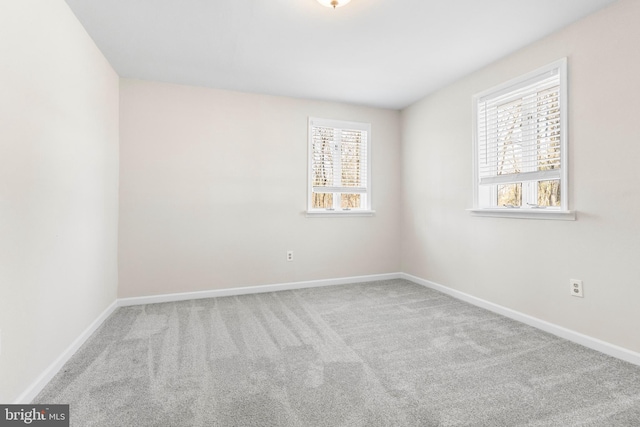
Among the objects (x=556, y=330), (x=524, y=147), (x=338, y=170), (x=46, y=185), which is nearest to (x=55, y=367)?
(x=46, y=185)

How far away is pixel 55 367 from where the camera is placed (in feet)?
6.21

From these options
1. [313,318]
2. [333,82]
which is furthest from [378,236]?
[333,82]

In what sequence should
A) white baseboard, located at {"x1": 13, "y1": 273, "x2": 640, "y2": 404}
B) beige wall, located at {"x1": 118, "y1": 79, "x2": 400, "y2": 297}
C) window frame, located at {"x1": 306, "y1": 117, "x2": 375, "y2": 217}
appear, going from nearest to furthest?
white baseboard, located at {"x1": 13, "y1": 273, "x2": 640, "y2": 404} < beige wall, located at {"x1": 118, "y1": 79, "x2": 400, "y2": 297} < window frame, located at {"x1": 306, "y1": 117, "x2": 375, "y2": 217}

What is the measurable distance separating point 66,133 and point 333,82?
253cm

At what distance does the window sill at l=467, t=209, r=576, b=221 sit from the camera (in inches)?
93.7

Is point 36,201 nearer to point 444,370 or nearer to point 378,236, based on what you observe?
point 444,370

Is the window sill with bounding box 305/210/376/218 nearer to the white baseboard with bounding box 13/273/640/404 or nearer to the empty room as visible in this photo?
the empty room

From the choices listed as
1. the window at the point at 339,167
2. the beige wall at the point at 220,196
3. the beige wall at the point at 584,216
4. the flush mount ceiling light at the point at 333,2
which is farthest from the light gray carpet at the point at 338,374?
the flush mount ceiling light at the point at 333,2

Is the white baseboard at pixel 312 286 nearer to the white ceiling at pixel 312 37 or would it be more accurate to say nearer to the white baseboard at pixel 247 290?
the white baseboard at pixel 247 290

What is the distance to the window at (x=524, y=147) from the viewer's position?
247 centimetres

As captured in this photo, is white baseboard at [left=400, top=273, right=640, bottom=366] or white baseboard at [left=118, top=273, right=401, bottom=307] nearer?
white baseboard at [left=400, top=273, right=640, bottom=366]

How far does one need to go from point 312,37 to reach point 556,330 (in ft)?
10.4

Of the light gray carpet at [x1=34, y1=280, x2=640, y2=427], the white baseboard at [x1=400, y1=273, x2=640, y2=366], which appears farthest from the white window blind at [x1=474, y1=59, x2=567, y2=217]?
the light gray carpet at [x1=34, y1=280, x2=640, y2=427]

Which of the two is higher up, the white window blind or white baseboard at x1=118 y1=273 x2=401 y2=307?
the white window blind
